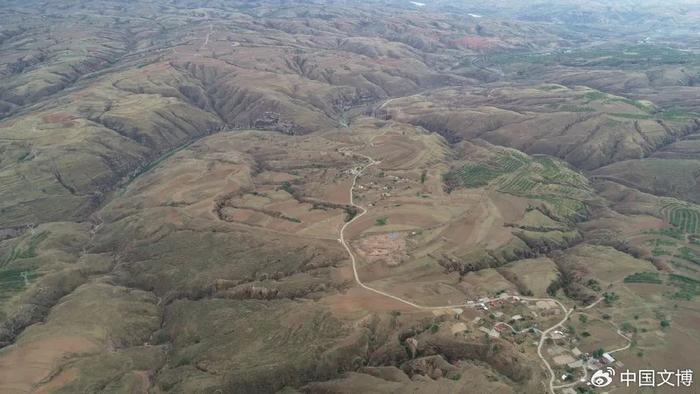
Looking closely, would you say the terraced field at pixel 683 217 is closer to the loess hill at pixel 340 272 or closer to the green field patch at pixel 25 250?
the loess hill at pixel 340 272

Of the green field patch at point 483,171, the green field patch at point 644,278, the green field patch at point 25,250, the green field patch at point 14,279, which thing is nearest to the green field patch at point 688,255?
the green field patch at point 644,278

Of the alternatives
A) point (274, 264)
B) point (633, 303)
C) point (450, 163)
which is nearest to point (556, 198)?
point (450, 163)

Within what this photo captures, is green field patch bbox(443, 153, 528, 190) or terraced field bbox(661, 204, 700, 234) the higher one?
terraced field bbox(661, 204, 700, 234)

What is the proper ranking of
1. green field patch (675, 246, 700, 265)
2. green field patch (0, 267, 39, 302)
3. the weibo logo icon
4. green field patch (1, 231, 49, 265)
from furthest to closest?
1. green field patch (1, 231, 49, 265)
2. green field patch (0, 267, 39, 302)
3. green field patch (675, 246, 700, 265)
4. the weibo logo icon

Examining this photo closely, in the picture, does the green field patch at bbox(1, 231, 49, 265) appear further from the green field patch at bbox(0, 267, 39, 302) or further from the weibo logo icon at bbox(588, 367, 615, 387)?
the weibo logo icon at bbox(588, 367, 615, 387)

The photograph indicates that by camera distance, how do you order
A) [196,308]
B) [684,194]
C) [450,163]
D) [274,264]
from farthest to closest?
[450,163] < [684,194] < [274,264] < [196,308]

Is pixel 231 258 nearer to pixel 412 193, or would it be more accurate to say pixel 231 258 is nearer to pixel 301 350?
pixel 301 350

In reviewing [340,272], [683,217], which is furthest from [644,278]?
[340,272]


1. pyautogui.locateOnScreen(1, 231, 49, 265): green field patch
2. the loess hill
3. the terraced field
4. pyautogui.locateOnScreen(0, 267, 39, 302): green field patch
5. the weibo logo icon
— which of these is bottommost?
pyautogui.locateOnScreen(1, 231, 49, 265): green field patch

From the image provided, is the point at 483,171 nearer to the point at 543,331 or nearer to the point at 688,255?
the point at 688,255

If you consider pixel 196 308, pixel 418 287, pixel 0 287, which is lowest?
pixel 0 287

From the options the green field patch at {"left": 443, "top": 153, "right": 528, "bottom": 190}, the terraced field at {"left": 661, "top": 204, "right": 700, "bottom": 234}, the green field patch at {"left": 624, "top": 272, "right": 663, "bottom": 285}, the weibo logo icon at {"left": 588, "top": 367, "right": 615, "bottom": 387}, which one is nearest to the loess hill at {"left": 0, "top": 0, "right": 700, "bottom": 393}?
the green field patch at {"left": 624, "top": 272, "right": 663, "bottom": 285}
